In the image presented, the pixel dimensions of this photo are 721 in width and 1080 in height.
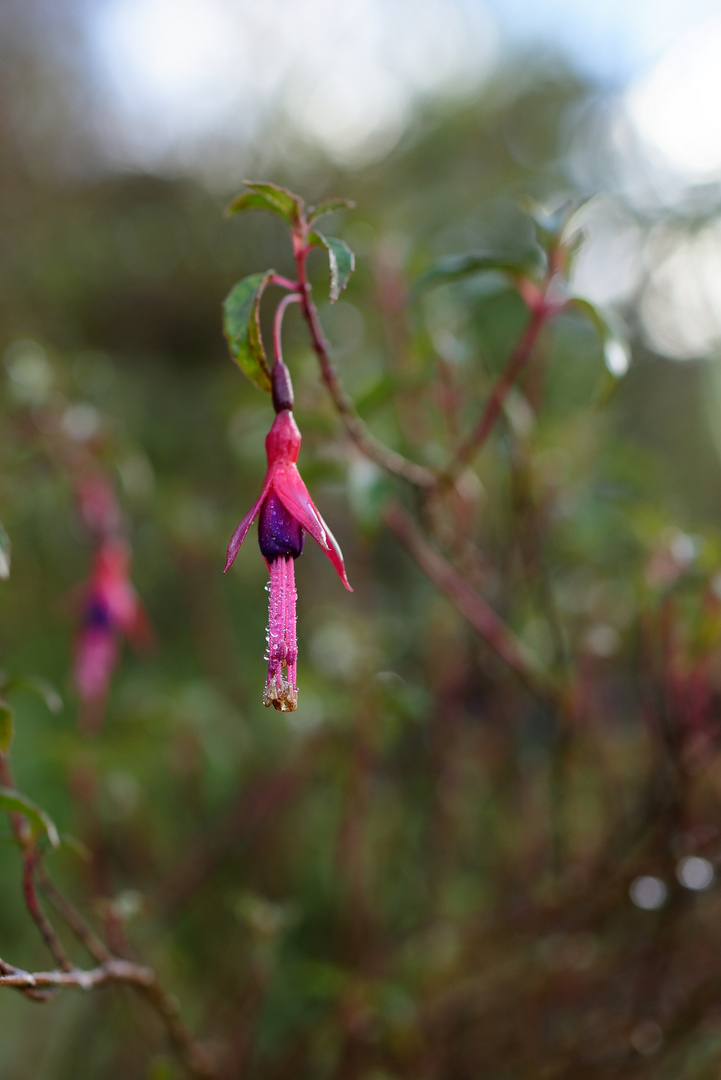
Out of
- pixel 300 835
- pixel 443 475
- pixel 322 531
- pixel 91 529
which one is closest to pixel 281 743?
pixel 300 835

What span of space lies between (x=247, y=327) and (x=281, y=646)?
0.12 metres

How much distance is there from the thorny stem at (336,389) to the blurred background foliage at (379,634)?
0.25 feet

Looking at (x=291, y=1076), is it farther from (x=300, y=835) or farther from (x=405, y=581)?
(x=405, y=581)

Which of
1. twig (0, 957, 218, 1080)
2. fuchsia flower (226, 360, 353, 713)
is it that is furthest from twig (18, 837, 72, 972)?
fuchsia flower (226, 360, 353, 713)

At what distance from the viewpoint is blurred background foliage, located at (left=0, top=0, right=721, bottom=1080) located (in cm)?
66

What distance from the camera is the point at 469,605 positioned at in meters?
Answer: 0.57

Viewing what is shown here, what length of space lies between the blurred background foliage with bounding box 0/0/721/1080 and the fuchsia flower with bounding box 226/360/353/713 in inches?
8.2

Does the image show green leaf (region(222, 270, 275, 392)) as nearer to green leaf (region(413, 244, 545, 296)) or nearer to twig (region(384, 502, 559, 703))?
green leaf (region(413, 244, 545, 296))

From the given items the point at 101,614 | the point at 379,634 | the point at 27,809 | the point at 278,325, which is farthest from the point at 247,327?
the point at 379,634

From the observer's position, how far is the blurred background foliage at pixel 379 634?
660 mm

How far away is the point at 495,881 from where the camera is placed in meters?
0.97

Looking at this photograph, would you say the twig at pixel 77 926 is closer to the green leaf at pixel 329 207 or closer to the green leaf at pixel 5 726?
the green leaf at pixel 5 726

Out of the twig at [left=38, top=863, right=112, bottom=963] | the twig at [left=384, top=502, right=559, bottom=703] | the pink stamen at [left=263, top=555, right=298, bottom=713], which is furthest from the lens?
the twig at [left=384, top=502, right=559, bottom=703]

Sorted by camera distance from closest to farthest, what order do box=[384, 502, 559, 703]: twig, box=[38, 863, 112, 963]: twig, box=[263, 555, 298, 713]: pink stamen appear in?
1. box=[263, 555, 298, 713]: pink stamen
2. box=[38, 863, 112, 963]: twig
3. box=[384, 502, 559, 703]: twig
